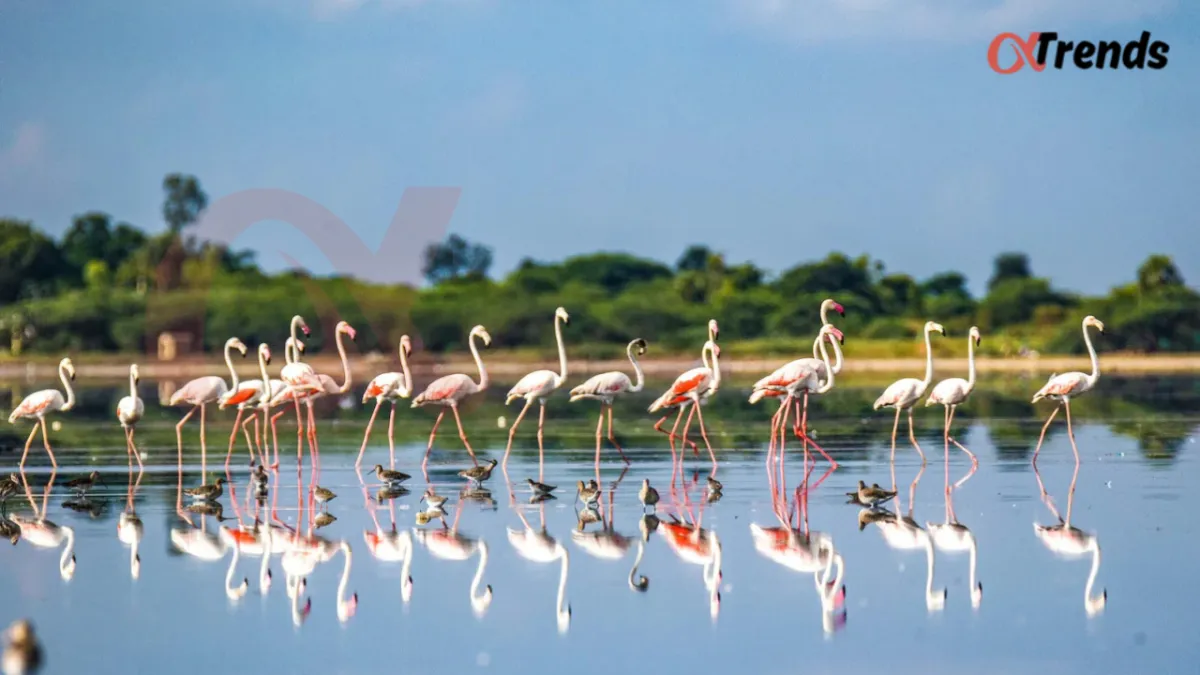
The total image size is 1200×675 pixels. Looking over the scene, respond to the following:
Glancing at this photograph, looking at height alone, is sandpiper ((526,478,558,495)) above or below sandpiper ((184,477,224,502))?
above

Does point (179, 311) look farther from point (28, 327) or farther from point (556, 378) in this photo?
point (556, 378)

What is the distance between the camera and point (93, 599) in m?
11.1

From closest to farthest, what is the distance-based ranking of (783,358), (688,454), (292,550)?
1. (292,550)
2. (688,454)
3. (783,358)

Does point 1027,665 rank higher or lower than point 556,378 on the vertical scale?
lower

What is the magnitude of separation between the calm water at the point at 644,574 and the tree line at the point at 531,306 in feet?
144

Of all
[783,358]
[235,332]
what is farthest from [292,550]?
[235,332]

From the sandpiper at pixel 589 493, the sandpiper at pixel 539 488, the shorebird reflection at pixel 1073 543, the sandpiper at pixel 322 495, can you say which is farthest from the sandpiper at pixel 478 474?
the shorebird reflection at pixel 1073 543

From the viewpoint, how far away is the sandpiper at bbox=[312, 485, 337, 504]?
622 inches

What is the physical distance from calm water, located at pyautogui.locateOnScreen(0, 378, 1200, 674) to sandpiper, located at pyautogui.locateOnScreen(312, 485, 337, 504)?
118 mm

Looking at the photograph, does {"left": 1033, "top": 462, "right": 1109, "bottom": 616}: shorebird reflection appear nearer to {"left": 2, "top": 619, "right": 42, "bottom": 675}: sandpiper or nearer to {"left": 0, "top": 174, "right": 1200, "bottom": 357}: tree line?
{"left": 2, "top": 619, "right": 42, "bottom": 675}: sandpiper

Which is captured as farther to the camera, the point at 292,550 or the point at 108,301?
the point at 108,301

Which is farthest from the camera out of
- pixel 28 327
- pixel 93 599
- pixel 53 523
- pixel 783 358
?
pixel 28 327

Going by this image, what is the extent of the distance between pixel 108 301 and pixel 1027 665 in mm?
72269

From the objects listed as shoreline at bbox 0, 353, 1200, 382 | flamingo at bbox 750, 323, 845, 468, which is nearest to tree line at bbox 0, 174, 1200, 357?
shoreline at bbox 0, 353, 1200, 382
